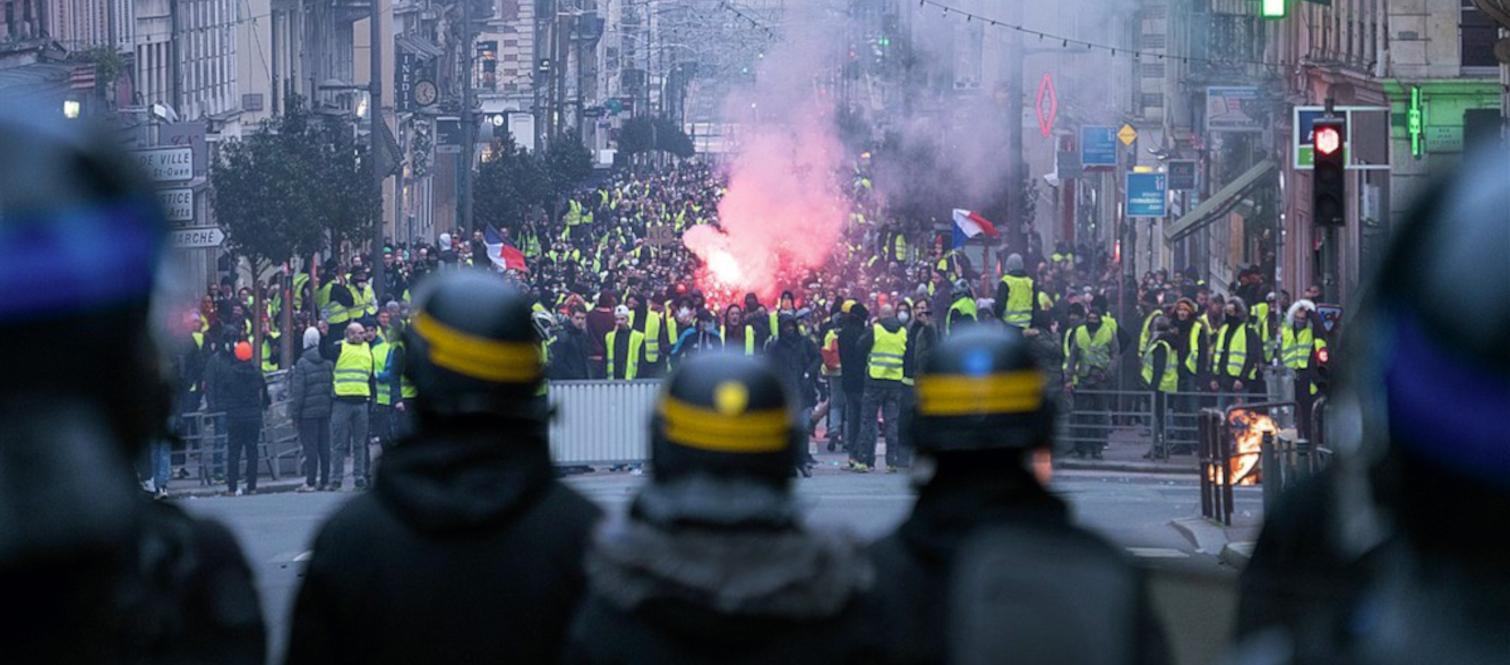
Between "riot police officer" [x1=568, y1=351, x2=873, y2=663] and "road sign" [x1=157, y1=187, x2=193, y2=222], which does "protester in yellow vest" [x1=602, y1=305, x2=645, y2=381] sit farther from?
"riot police officer" [x1=568, y1=351, x2=873, y2=663]

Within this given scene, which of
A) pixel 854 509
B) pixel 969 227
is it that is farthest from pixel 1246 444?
pixel 969 227

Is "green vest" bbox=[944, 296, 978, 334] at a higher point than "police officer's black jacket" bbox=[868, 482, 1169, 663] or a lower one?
lower

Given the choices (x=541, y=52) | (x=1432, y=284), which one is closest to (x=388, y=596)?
(x=1432, y=284)

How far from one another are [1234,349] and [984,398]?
21.4 metres

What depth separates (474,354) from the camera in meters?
3.86

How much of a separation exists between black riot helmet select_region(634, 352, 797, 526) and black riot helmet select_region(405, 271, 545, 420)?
662 mm

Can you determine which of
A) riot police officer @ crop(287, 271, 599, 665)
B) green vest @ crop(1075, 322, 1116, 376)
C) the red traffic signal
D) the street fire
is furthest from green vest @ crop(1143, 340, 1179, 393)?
riot police officer @ crop(287, 271, 599, 665)

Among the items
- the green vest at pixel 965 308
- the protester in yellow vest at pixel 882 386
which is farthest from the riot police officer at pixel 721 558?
the green vest at pixel 965 308

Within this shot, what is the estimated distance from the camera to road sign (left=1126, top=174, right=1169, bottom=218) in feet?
120

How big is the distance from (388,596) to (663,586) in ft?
2.67

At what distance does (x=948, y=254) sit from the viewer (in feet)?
147

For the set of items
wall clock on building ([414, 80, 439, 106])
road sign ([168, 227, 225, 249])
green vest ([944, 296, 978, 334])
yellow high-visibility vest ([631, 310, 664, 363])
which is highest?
wall clock on building ([414, 80, 439, 106])

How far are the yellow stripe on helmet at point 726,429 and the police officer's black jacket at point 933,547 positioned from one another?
29cm

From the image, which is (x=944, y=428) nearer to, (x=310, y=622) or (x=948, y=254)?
(x=310, y=622)
